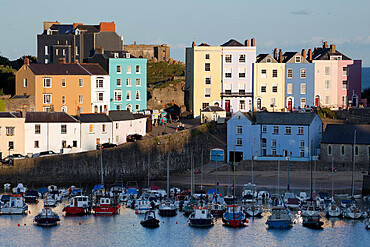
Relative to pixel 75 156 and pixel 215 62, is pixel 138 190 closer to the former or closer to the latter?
pixel 75 156

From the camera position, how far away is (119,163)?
92812 mm

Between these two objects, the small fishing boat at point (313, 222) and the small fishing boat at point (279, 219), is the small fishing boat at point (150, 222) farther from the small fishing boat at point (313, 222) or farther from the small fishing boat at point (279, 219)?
the small fishing boat at point (313, 222)

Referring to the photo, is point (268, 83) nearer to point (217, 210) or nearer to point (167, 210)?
point (217, 210)

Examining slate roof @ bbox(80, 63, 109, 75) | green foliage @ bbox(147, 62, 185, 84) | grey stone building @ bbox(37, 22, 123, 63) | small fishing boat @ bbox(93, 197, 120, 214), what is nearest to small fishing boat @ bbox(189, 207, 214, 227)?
small fishing boat @ bbox(93, 197, 120, 214)

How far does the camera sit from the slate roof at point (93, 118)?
3802 inches

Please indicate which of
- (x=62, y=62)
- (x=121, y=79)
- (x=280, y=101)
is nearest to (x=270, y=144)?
(x=280, y=101)

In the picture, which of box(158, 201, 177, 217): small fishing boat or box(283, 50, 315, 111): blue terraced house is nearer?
box(158, 201, 177, 217): small fishing boat

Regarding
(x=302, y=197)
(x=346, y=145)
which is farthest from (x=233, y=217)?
(x=346, y=145)

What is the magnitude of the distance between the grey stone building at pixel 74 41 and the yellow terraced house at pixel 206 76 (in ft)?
48.4

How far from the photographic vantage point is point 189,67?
115 meters

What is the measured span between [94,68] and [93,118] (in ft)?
43.9

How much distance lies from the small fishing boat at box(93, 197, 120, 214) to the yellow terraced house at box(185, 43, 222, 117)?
34247mm

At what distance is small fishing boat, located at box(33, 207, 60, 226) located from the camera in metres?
74.8

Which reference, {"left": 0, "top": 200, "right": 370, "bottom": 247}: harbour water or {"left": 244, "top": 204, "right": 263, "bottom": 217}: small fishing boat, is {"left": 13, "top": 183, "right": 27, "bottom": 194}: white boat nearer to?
{"left": 0, "top": 200, "right": 370, "bottom": 247}: harbour water
